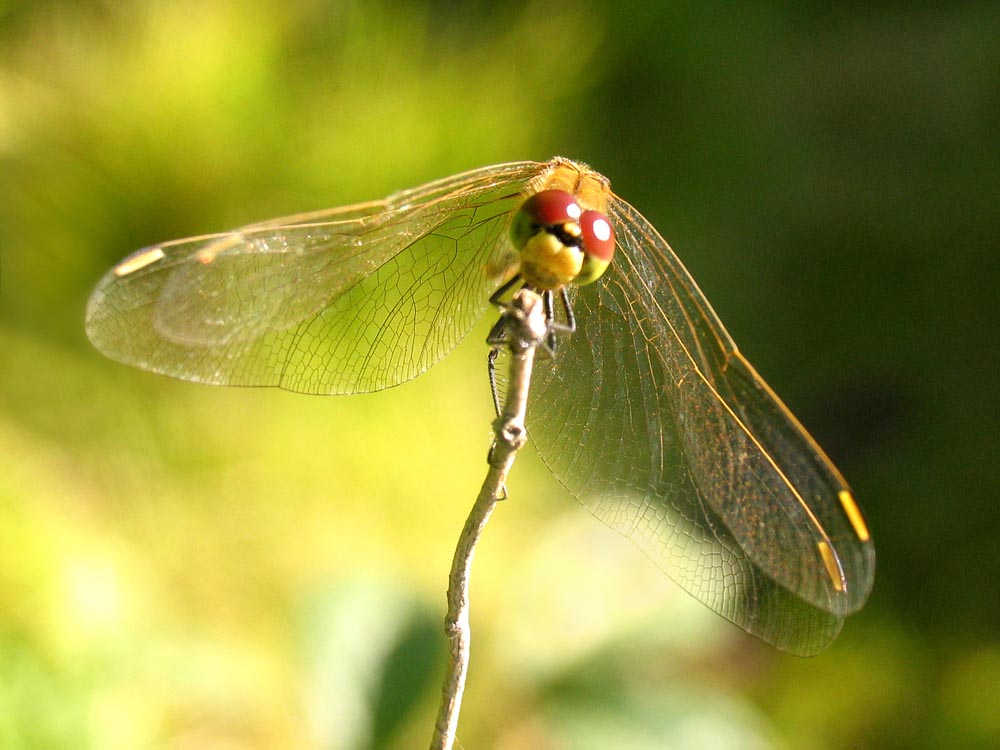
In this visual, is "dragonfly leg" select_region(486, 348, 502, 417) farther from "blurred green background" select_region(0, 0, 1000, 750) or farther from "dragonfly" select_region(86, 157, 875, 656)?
"blurred green background" select_region(0, 0, 1000, 750)

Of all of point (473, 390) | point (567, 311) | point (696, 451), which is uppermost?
point (567, 311)

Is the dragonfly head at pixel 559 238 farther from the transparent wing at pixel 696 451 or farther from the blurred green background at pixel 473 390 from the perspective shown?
the blurred green background at pixel 473 390

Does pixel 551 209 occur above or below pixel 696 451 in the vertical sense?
above

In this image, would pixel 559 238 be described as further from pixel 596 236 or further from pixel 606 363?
pixel 606 363

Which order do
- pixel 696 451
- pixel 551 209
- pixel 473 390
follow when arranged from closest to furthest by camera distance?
pixel 551 209
pixel 696 451
pixel 473 390

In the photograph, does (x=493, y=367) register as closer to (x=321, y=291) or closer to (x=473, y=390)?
(x=321, y=291)

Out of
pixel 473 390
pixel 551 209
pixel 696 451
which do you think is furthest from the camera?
pixel 473 390

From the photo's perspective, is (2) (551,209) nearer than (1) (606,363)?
Yes

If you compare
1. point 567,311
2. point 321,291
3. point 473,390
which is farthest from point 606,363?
point 473,390
